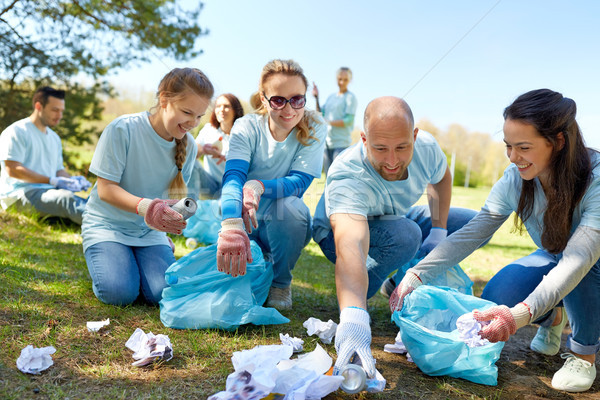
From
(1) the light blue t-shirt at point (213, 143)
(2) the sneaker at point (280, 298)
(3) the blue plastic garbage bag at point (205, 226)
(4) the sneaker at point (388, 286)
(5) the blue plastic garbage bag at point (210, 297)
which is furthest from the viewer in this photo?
(1) the light blue t-shirt at point (213, 143)

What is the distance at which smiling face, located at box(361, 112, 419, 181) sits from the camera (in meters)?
1.82

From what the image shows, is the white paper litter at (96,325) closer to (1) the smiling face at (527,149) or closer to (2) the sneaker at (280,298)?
(2) the sneaker at (280,298)

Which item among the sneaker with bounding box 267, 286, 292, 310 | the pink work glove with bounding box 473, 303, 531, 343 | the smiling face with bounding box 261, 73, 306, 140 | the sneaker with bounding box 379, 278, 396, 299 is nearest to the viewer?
the pink work glove with bounding box 473, 303, 531, 343

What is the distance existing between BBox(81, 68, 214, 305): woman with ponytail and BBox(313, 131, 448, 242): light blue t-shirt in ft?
2.19

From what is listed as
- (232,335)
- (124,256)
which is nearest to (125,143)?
(124,256)

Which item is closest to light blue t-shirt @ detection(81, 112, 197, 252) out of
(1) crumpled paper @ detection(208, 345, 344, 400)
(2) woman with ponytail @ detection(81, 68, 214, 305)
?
(2) woman with ponytail @ detection(81, 68, 214, 305)

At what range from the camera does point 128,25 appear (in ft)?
19.4

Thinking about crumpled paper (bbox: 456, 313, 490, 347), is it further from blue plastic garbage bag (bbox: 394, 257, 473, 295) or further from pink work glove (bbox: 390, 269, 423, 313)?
blue plastic garbage bag (bbox: 394, 257, 473, 295)

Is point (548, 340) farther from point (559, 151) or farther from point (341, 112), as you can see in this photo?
point (341, 112)

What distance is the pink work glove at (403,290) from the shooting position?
180 cm

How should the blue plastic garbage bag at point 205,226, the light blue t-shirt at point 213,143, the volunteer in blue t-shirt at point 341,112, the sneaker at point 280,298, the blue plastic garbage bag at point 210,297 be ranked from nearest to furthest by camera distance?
the blue plastic garbage bag at point 210,297 → the sneaker at point 280,298 → the blue plastic garbage bag at point 205,226 → the light blue t-shirt at point 213,143 → the volunteer in blue t-shirt at point 341,112

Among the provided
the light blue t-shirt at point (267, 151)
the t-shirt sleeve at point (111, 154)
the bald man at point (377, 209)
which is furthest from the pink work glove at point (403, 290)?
the t-shirt sleeve at point (111, 154)

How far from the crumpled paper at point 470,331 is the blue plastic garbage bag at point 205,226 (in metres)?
2.38

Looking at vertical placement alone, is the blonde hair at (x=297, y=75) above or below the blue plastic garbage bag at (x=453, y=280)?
above
